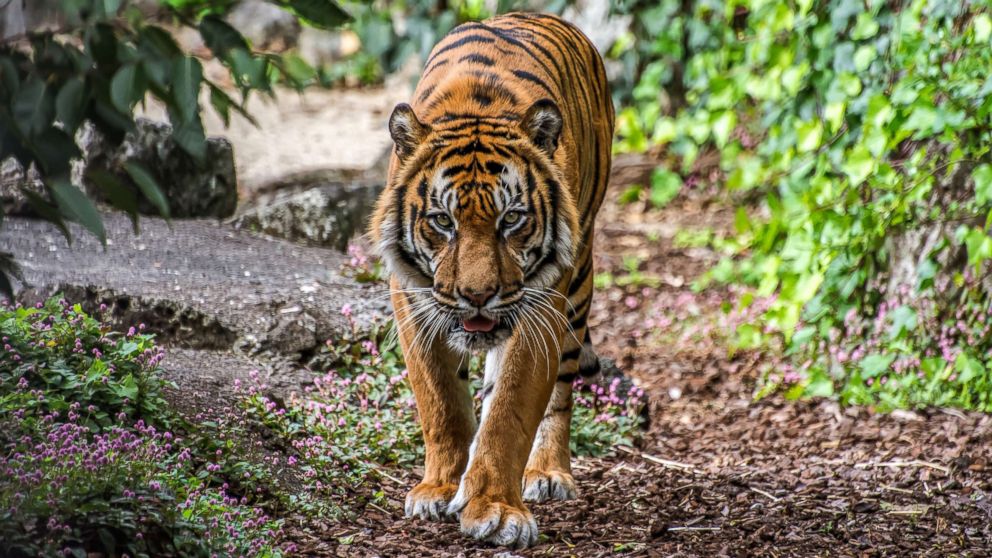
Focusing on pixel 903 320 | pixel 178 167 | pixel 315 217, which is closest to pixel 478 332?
pixel 903 320

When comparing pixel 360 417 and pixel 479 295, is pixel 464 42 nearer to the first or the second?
pixel 479 295

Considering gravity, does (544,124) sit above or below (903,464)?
above

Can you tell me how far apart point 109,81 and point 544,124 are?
1972 mm

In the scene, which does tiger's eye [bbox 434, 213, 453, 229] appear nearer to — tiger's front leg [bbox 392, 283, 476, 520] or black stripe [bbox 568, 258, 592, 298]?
tiger's front leg [bbox 392, 283, 476, 520]

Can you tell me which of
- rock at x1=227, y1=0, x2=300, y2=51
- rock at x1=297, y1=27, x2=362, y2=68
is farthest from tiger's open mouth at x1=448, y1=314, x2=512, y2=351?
rock at x1=227, y1=0, x2=300, y2=51

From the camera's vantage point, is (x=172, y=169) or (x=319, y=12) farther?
(x=172, y=169)

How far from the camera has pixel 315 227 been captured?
6258 mm

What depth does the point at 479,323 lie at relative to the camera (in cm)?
345

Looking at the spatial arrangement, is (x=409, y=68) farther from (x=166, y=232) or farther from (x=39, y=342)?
(x=39, y=342)

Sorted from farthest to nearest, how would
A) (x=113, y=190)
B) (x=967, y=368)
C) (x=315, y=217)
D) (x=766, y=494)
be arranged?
1. (x=315, y=217)
2. (x=967, y=368)
3. (x=766, y=494)
4. (x=113, y=190)

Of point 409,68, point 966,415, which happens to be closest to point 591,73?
point 966,415

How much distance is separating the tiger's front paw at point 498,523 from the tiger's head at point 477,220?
1.70ft

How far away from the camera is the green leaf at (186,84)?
71.4 inches

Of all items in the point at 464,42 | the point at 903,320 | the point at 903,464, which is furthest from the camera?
the point at 903,320
